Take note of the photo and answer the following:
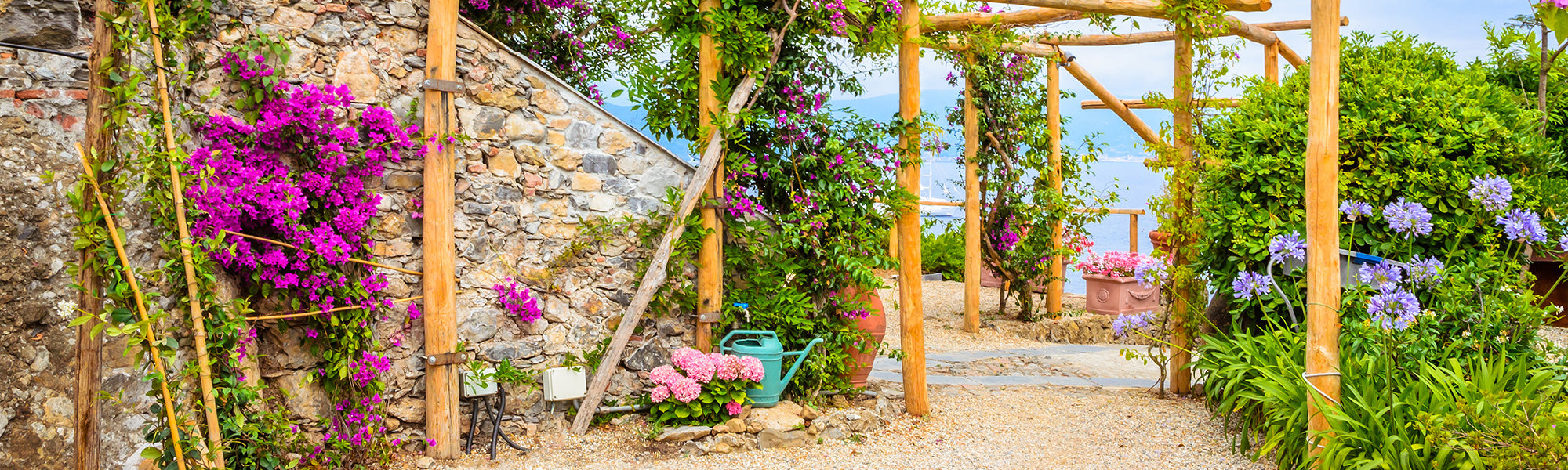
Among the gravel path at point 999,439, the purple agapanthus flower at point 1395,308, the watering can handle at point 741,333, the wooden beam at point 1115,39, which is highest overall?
the wooden beam at point 1115,39

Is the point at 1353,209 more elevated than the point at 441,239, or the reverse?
the point at 1353,209

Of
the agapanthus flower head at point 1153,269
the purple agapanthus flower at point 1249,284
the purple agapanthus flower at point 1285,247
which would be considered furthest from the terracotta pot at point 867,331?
the purple agapanthus flower at point 1285,247

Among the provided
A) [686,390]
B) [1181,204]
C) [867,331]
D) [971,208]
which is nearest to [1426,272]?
[1181,204]

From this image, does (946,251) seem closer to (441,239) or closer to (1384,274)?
(1384,274)

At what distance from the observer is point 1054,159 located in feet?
25.2

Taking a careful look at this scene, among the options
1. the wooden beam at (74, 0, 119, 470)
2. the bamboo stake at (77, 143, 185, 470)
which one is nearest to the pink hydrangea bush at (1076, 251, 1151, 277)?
the bamboo stake at (77, 143, 185, 470)

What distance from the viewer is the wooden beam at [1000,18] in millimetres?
5242

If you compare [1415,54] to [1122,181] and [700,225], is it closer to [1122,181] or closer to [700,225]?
[1122,181]

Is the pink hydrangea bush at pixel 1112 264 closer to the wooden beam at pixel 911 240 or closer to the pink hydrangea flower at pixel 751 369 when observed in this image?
the wooden beam at pixel 911 240

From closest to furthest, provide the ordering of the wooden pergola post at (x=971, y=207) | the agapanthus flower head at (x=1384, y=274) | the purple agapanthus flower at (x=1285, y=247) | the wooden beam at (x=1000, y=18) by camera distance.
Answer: the agapanthus flower head at (x=1384, y=274)
the purple agapanthus flower at (x=1285, y=247)
the wooden beam at (x=1000, y=18)
the wooden pergola post at (x=971, y=207)

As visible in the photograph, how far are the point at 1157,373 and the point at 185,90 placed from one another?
5.27 meters

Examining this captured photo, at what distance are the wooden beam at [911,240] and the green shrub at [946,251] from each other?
6225 mm

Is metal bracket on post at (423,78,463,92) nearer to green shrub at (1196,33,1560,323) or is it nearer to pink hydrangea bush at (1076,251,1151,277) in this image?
green shrub at (1196,33,1560,323)

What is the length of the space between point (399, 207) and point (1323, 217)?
333 centimetres
